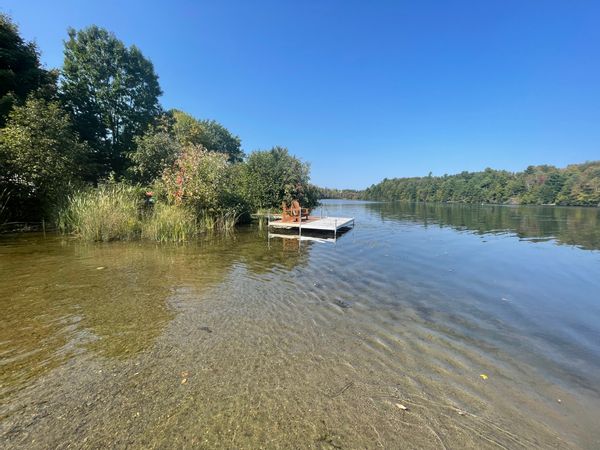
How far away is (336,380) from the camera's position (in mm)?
3029

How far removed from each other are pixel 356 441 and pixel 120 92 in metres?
32.1

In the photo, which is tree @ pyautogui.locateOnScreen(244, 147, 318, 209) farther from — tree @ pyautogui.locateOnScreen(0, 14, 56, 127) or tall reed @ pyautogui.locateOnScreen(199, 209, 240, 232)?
tree @ pyautogui.locateOnScreen(0, 14, 56, 127)

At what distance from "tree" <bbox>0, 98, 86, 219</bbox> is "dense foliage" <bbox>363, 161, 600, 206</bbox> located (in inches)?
3413

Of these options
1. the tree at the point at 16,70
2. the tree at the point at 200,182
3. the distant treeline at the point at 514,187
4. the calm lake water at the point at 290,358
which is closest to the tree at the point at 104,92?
the tree at the point at 16,70

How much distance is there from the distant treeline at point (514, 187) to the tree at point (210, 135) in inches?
816

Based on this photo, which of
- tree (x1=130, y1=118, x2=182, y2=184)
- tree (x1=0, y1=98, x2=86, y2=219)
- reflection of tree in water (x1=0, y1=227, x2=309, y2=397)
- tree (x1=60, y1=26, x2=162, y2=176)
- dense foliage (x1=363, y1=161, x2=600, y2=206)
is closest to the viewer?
reflection of tree in water (x1=0, y1=227, x2=309, y2=397)

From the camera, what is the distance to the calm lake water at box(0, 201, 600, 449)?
233 centimetres

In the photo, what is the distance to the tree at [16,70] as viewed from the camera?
14.5 meters

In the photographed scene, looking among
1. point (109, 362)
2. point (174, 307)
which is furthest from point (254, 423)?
point (174, 307)

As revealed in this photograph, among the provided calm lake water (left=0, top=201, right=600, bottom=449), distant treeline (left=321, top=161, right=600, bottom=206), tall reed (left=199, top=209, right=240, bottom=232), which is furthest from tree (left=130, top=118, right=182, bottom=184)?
distant treeline (left=321, top=161, right=600, bottom=206)

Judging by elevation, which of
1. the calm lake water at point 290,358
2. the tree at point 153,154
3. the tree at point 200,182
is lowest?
the calm lake water at point 290,358

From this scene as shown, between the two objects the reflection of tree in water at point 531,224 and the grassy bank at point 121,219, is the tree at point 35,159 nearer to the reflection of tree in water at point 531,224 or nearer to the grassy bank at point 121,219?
the grassy bank at point 121,219

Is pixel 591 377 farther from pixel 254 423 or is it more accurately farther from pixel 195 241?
pixel 195 241

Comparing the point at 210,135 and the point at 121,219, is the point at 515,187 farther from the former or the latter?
the point at 121,219
